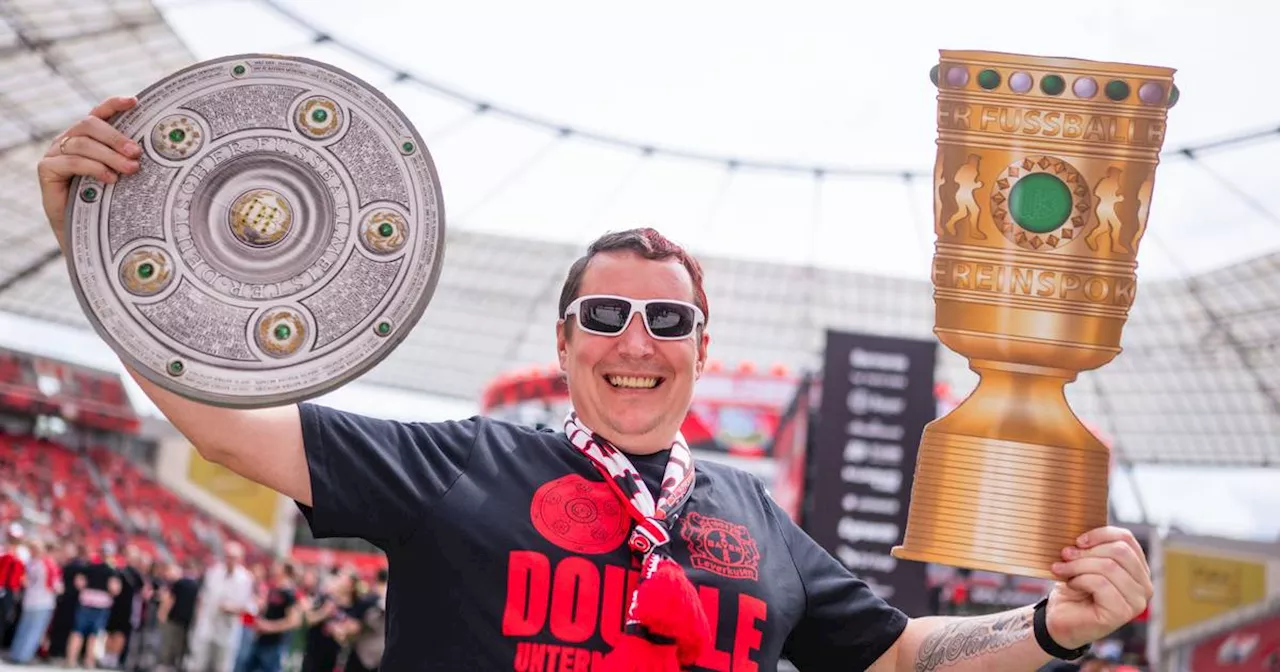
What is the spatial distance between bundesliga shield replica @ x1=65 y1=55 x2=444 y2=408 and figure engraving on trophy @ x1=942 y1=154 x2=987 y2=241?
2.69 ft

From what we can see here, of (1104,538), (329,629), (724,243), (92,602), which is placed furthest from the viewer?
(724,243)

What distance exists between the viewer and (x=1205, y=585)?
1030 inches

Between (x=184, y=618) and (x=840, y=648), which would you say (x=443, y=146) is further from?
(x=840, y=648)

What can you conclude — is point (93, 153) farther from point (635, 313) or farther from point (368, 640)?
point (368, 640)

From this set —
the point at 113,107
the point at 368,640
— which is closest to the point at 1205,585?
the point at 368,640

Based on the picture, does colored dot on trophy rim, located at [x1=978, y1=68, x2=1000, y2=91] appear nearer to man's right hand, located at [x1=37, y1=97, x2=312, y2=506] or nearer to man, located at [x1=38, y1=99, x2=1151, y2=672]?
man, located at [x1=38, y1=99, x2=1151, y2=672]

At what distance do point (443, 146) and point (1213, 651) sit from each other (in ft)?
55.7

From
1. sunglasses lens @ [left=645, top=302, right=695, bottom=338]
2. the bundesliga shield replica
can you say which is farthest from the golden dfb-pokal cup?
the bundesliga shield replica

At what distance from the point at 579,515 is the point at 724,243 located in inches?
869

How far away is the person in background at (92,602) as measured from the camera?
1441 cm

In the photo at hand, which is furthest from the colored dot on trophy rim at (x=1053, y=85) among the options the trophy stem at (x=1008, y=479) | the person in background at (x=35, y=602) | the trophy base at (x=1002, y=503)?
the person in background at (x=35, y=602)

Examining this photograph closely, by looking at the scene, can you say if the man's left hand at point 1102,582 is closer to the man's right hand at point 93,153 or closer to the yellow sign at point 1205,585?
the man's right hand at point 93,153

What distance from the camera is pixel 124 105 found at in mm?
1927

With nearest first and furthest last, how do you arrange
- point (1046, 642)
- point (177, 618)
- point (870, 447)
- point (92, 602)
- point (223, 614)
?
point (1046, 642)
point (870, 447)
point (223, 614)
point (177, 618)
point (92, 602)
